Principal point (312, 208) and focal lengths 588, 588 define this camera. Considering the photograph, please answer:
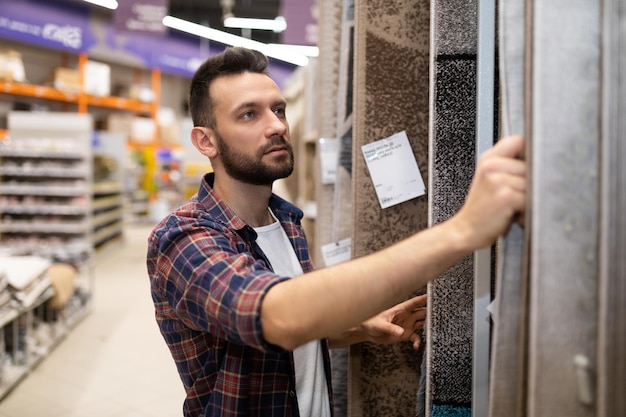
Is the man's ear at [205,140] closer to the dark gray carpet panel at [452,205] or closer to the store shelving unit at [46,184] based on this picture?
the dark gray carpet panel at [452,205]

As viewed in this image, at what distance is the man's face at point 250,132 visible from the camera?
1706mm

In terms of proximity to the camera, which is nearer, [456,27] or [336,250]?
[456,27]

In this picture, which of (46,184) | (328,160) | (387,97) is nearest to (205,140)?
(387,97)

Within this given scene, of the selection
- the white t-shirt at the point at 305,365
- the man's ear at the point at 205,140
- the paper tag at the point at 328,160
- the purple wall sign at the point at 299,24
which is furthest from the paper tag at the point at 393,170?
the purple wall sign at the point at 299,24

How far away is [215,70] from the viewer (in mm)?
1796

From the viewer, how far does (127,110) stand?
15.0 metres

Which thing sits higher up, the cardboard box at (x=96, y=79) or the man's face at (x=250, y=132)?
the cardboard box at (x=96, y=79)

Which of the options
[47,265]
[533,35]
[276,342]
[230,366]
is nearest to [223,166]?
[230,366]

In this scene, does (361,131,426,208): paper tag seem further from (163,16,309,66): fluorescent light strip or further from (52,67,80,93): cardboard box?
(163,16,309,66): fluorescent light strip

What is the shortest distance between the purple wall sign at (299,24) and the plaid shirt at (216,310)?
7.05 meters

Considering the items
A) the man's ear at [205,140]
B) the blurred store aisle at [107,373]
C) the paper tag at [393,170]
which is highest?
the man's ear at [205,140]

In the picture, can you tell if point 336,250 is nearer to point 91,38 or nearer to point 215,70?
point 215,70

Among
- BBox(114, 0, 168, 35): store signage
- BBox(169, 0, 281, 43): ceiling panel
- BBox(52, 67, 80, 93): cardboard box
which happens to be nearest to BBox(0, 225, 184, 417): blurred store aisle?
BBox(114, 0, 168, 35): store signage

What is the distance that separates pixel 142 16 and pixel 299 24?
2175mm
